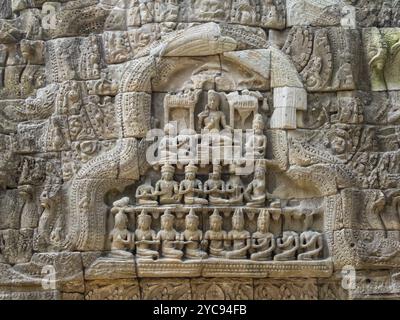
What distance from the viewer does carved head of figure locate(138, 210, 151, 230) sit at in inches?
337

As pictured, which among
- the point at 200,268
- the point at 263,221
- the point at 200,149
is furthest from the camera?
the point at 200,149

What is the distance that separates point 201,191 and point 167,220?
427mm

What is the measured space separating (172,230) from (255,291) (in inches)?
38.1

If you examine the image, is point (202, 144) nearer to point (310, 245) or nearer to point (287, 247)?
point (287, 247)

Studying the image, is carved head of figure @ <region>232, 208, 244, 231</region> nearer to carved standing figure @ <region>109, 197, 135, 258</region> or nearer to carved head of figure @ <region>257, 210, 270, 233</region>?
carved head of figure @ <region>257, 210, 270, 233</region>

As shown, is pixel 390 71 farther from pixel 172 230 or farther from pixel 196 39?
pixel 172 230

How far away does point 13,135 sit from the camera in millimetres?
8992

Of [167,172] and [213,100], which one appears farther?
[213,100]

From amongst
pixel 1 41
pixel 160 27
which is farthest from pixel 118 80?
pixel 1 41

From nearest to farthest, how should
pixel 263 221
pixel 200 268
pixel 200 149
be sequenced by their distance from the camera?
1. pixel 200 268
2. pixel 263 221
3. pixel 200 149

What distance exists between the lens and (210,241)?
339 inches

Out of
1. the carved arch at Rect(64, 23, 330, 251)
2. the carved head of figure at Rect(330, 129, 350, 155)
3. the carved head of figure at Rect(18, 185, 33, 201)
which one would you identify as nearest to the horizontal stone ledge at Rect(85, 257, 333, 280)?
the carved arch at Rect(64, 23, 330, 251)

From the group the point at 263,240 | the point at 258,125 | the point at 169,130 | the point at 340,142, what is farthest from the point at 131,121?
the point at 340,142

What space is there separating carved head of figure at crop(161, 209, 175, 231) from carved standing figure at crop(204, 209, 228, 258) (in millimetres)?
345
